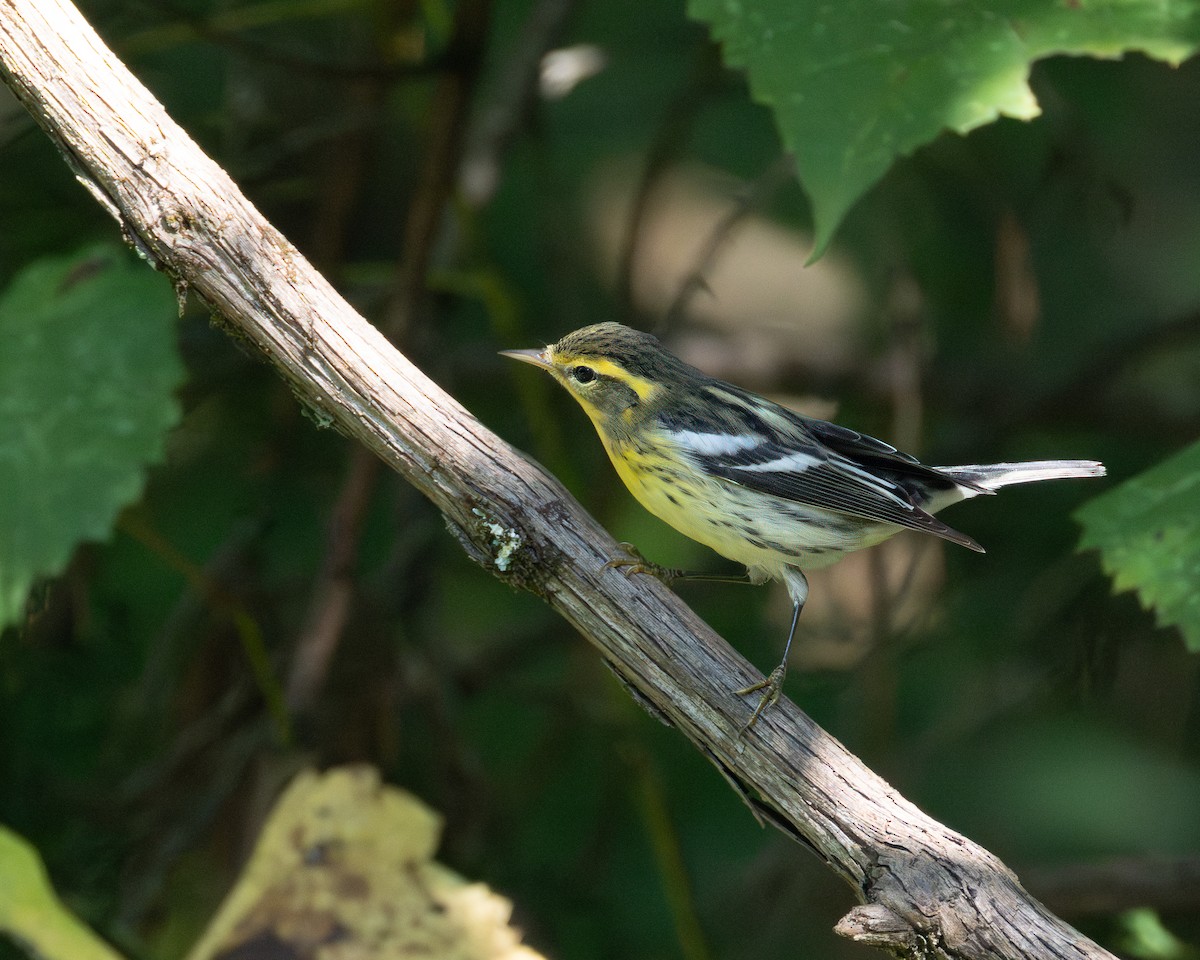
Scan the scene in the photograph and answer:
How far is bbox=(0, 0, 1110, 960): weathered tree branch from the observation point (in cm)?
204

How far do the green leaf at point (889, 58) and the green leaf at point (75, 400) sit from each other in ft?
5.12

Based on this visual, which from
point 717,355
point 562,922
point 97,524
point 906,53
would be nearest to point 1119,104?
→ point 717,355

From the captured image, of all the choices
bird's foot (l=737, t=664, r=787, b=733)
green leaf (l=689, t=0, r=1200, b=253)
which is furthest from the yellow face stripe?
bird's foot (l=737, t=664, r=787, b=733)

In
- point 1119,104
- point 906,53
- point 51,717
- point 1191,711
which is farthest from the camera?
point 1119,104

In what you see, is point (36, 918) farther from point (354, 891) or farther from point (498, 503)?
point (354, 891)

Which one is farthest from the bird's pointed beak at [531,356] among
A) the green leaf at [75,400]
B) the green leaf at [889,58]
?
the green leaf at [889,58]

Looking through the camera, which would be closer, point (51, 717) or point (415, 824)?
point (415, 824)

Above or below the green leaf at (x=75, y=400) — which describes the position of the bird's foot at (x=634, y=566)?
above

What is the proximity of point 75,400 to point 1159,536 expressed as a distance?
2.52 m

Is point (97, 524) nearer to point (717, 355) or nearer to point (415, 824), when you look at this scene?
point (415, 824)

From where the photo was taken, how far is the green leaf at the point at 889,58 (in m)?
2.38

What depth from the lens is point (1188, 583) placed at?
8.63ft

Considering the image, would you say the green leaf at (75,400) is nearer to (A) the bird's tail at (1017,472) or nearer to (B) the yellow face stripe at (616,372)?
(B) the yellow face stripe at (616,372)

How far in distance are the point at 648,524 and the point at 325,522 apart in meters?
1.38
